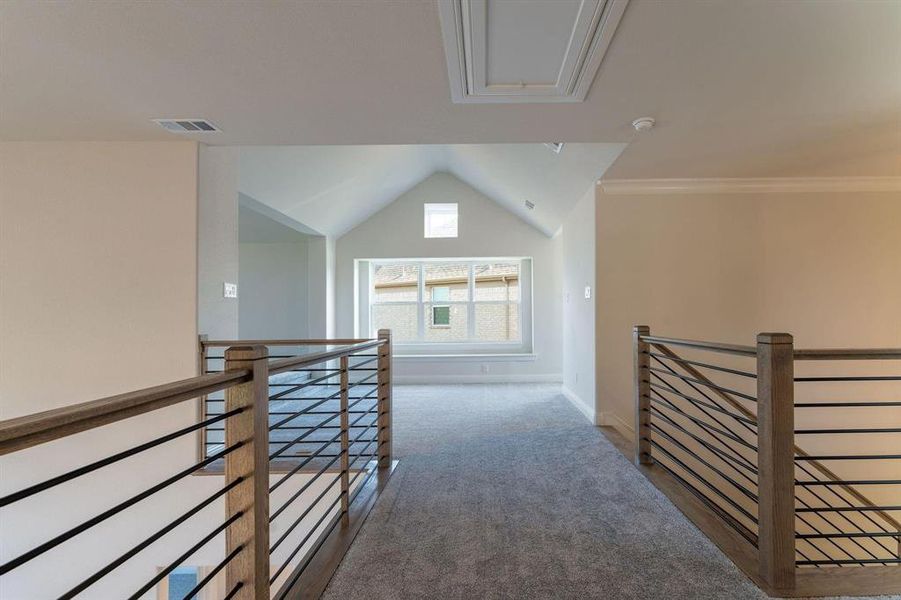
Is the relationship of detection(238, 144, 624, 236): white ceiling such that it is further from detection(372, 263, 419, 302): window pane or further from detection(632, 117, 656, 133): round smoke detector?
detection(372, 263, 419, 302): window pane

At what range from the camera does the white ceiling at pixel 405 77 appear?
1804 mm

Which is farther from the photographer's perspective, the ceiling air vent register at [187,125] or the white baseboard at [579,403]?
the white baseboard at [579,403]

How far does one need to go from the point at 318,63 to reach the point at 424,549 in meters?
2.37

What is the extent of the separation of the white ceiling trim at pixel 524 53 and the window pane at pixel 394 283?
195 inches

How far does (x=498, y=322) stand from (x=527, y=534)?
16.9 feet

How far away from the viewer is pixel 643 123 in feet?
9.13

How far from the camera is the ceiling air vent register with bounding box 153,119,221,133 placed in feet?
9.05

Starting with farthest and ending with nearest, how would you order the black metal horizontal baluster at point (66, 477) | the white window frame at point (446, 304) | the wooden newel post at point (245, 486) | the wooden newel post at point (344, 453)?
the white window frame at point (446, 304)
the wooden newel post at point (344, 453)
the wooden newel post at point (245, 486)
the black metal horizontal baluster at point (66, 477)

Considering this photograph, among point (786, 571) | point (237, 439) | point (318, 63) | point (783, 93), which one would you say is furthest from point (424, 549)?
point (783, 93)

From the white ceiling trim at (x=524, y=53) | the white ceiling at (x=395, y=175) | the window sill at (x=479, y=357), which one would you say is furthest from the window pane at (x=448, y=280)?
the white ceiling trim at (x=524, y=53)

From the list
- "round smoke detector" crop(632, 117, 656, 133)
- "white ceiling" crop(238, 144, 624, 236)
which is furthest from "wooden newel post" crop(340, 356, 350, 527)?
"white ceiling" crop(238, 144, 624, 236)

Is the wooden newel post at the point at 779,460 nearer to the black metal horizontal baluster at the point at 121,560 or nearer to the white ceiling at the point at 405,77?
the white ceiling at the point at 405,77

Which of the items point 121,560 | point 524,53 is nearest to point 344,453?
point 121,560

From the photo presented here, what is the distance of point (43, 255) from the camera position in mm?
3014
